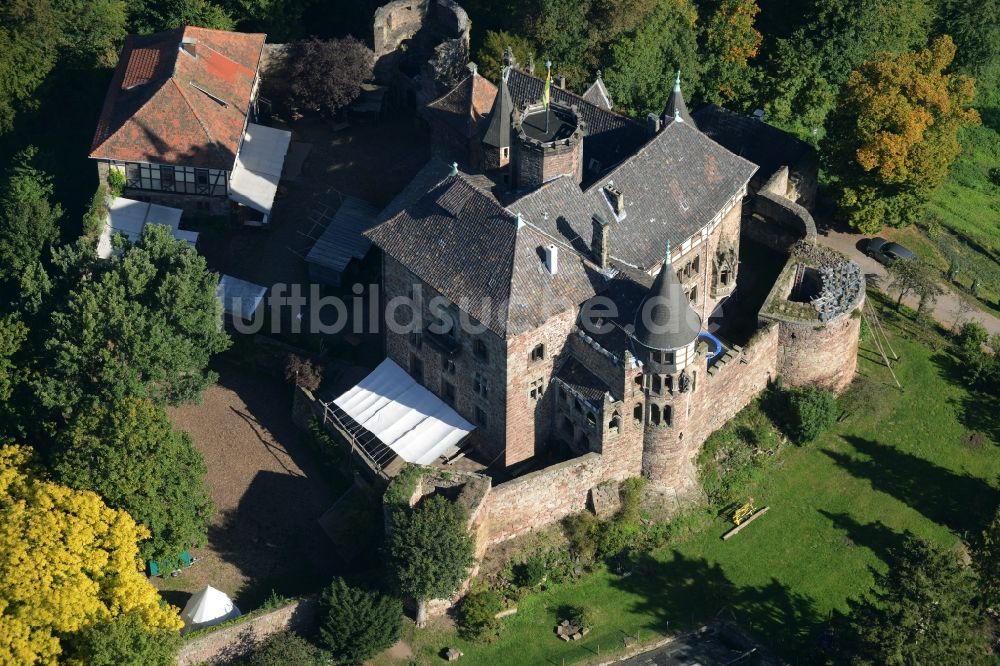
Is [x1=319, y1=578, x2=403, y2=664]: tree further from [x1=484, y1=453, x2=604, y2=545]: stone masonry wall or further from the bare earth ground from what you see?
[x1=484, y1=453, x2=604, y2=545]: stone masonry wall

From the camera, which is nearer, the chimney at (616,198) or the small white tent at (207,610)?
the small white tent at (207,610)

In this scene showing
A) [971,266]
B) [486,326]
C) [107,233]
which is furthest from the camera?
[971,266]

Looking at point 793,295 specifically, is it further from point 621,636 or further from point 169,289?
point 169,289

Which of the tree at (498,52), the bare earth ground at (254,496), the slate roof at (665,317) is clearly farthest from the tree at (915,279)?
the bare earth ground at (254,496)

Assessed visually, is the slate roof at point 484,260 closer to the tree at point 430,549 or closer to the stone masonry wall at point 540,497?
the stone masonry wall at point 540,497

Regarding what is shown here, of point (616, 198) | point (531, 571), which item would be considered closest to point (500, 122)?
point (616, 198)

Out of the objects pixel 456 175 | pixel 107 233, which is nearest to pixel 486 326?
pixel 456 175
